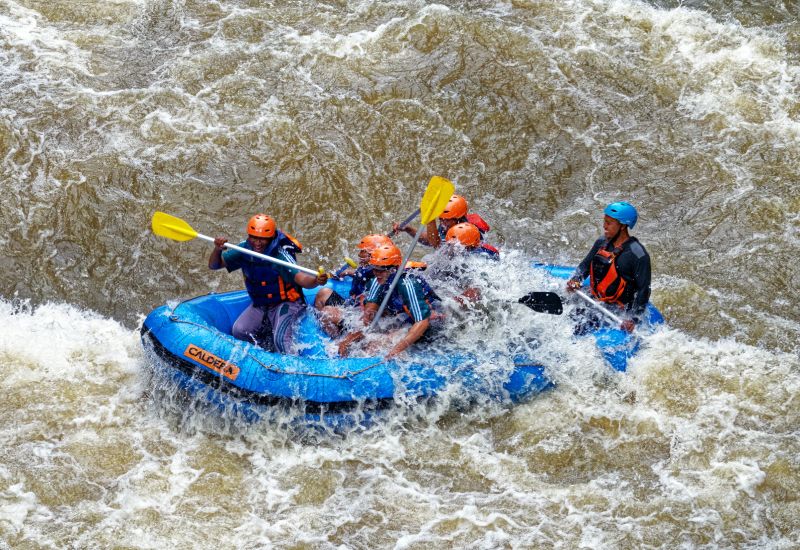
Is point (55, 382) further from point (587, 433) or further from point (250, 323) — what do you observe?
point (587, 433)

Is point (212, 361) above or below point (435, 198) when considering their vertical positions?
below

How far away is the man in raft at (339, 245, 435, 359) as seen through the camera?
6703 mm

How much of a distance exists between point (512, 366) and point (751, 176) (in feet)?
13.5

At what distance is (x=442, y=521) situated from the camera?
240 inches

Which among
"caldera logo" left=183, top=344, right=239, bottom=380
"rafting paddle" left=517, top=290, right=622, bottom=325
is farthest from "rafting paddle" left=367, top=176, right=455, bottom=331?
"caldera logo" left=183, top=344, right=239, bottom=380

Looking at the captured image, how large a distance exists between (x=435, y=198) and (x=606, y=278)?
1.38 metres

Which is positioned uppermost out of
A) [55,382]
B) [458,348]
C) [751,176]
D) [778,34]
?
[778,34]

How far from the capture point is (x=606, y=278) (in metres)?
7.11

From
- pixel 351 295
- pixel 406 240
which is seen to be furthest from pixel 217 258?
pixel 406 240

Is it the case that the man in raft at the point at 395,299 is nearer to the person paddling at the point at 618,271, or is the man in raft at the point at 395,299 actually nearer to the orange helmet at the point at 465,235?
the orange helmet at the point at 465,235

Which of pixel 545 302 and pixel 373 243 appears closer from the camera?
pixel 373 243

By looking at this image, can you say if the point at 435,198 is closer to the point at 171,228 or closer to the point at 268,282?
the point at 268,282

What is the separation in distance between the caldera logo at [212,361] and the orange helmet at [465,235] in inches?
74.1

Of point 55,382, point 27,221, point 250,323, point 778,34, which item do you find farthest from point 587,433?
point 778,34
